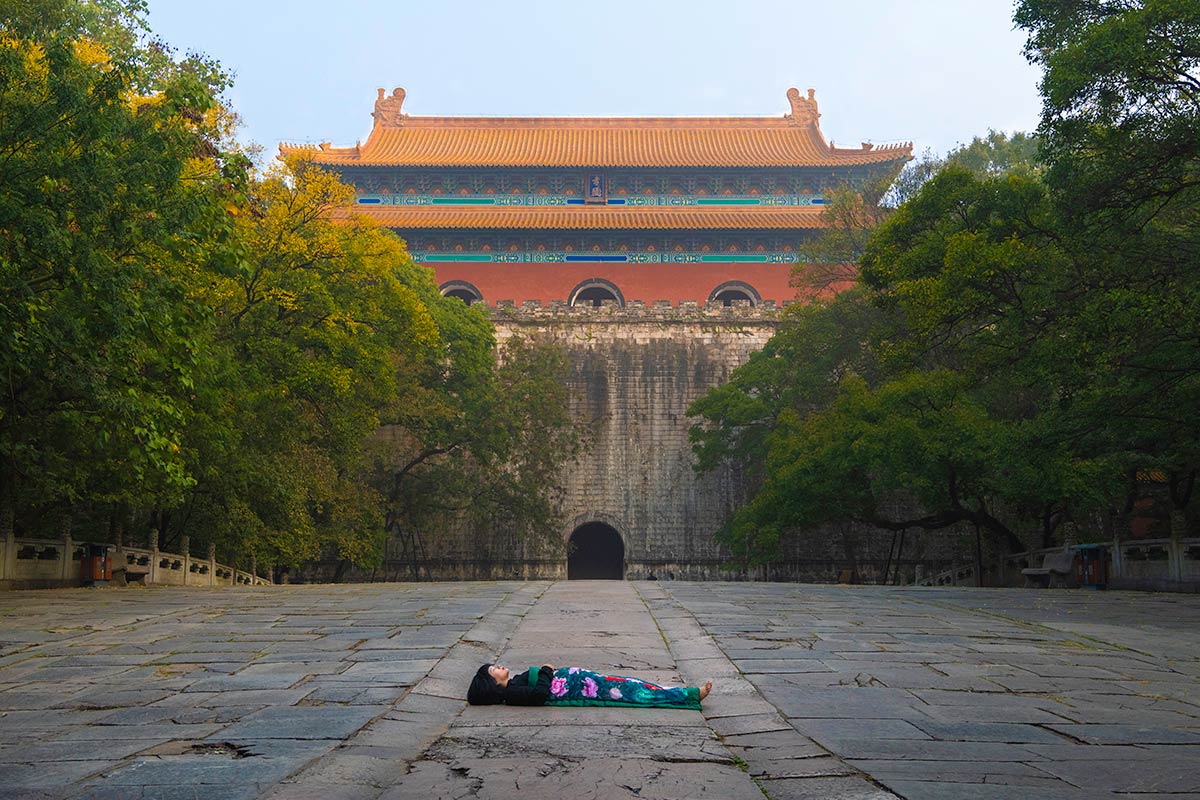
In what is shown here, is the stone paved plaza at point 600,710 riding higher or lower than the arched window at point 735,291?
lower

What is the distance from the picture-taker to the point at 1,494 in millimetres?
13188

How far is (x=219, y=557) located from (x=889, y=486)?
11614 mm

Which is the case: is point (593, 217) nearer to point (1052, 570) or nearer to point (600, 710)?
point (1052, 570)

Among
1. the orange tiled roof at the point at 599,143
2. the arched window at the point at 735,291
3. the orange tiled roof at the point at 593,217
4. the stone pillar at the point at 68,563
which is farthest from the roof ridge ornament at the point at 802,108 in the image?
the stone pillar at the point at 68,563

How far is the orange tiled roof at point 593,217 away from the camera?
94.5 ft

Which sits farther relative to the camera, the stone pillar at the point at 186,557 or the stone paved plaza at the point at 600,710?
the stone pillar at the point at 186,557

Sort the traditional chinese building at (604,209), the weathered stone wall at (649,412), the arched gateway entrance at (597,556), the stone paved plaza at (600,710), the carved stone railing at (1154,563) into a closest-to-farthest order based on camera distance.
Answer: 1. the stone paved plaza at (600,710)
2. the carved stone railing at (1154,563)
3. the weathered stone wall at (649,412)
4. the arched gateway entrance at (597,556)
5. the traditional chinese building at (604,209)

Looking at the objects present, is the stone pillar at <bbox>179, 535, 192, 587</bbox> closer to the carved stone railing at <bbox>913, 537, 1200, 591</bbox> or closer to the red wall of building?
the carved stone railing at <bbox>913, 537, 1200, 591</bbox>

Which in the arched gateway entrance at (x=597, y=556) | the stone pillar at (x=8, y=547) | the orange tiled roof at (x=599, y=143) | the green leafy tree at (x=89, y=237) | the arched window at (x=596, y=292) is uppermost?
the orange tiled roof at (x=599, y=143)

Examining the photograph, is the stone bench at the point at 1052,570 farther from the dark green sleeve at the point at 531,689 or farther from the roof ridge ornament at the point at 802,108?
the roof ridge ornament at the point at 802,108

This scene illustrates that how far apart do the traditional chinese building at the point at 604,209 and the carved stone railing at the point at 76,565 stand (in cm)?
1398

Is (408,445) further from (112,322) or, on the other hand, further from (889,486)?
(112,322)

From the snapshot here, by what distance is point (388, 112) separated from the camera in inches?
1300

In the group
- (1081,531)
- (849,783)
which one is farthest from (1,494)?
(1081,531)
